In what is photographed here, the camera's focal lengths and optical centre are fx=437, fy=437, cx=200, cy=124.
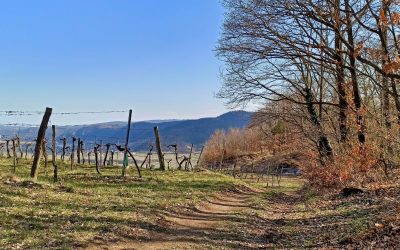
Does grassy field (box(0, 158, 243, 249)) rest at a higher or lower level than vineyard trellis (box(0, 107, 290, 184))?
lower

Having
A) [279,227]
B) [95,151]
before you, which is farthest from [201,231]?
[95,151]

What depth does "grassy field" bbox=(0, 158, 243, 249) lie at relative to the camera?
883 cm

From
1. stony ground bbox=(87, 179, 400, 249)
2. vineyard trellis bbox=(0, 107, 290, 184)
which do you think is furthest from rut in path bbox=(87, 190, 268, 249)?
vineyard trellis bbox=(0, 107, 290, 184)

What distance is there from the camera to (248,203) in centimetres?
1881

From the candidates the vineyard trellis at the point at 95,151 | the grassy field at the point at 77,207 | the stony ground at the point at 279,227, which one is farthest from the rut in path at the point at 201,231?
the vineyard trellis at the point at 95,151

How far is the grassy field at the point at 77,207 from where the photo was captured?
883 cm

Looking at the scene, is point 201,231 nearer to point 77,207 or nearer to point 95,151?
point 77,207

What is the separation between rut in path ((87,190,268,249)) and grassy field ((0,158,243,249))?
21.5 inches

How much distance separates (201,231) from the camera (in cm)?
1134

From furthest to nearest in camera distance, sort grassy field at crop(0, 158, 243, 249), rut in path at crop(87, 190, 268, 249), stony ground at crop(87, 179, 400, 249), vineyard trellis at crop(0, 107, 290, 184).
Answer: vineyard trellis at crop(0, 107, 290, 184) < rut in path at crop(87, 190, 268, 249) < stony ground at crop(87, 179, 400, 249) < grassy field at crop(0, 158, 243, 249)

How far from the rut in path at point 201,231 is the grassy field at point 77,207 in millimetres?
545

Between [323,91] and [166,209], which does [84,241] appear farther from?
[323,91]

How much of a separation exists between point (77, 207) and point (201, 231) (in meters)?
3.60

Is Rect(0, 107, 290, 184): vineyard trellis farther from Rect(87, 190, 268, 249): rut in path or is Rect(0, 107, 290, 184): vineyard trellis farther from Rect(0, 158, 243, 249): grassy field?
Rect(87, 190, 268, 249): rut in path
